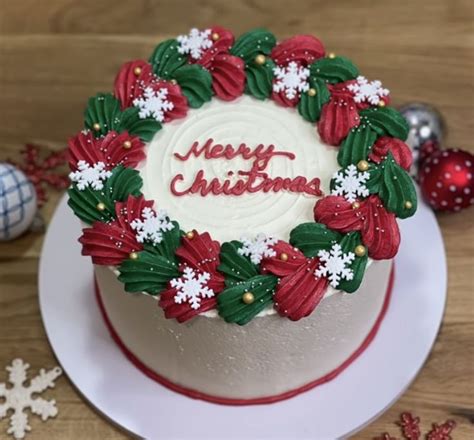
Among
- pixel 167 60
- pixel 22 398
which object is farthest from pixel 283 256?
pixel 22 398

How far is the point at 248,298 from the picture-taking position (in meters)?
A: 1.19

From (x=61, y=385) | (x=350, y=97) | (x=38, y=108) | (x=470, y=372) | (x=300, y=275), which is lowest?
(x=61, y=385)

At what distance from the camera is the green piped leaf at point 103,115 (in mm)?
1383

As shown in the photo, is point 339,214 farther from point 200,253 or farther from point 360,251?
point 200,253

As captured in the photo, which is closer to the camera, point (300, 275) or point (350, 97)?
point (300, 275)

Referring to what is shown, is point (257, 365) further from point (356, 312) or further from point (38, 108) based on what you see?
point (38, 108)

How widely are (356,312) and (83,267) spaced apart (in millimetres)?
552

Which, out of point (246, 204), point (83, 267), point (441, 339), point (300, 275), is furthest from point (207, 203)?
point (441, 339)

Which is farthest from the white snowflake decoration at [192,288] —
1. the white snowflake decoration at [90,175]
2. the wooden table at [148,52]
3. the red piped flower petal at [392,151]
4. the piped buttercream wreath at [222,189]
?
the wooden table at [148,52]

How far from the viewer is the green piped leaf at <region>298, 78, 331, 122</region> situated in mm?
1385

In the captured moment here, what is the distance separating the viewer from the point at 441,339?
5.04 feet

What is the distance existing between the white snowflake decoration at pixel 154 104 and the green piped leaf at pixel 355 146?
299 mm

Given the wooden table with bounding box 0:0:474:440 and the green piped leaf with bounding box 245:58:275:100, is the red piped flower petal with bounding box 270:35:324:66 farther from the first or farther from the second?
the wooden table with bounding box 0:0:474:440

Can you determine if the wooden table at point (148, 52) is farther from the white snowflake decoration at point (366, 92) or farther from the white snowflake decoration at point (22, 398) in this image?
the white snowflake decoration at point (366, 92)
